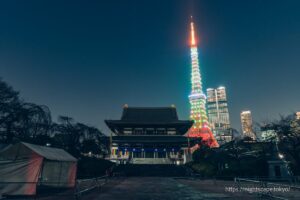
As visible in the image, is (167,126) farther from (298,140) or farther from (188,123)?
(298,140)

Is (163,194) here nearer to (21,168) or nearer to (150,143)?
(21,168)

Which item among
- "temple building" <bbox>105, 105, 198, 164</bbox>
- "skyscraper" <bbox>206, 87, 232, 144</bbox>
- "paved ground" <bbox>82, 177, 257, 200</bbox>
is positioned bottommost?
"paved ground" <bbox>82, 177, 257, 200</bbox>

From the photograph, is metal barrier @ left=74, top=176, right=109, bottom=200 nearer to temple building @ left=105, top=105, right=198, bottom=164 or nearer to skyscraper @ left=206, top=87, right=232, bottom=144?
temple building @ left=105, top=105, right=198, bottom=164

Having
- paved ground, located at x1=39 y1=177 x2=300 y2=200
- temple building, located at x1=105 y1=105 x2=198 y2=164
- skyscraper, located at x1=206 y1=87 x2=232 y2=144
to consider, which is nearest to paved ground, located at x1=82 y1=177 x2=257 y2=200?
paved ground, located at x1=39 y1=177 x2=300 y2=200

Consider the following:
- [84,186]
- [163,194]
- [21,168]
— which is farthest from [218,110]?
[21,168]

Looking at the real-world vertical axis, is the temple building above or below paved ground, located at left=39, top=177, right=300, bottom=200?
above

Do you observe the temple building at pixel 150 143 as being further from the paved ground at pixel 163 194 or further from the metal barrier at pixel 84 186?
the paved ground at pixel 163 194

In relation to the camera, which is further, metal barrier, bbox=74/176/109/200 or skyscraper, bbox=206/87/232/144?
skyscraper, bbox=206/87/232/144

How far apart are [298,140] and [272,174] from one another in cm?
527

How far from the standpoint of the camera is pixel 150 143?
39.3 m

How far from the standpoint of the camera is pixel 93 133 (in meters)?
34.6

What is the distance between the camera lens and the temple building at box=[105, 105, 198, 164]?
127 ft

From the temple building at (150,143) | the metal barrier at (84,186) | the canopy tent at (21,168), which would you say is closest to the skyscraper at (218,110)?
the temple building at (150,143)

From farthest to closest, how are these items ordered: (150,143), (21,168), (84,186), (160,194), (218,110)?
(218,110), (150,143), (84,186), (160,194), (21,168)
